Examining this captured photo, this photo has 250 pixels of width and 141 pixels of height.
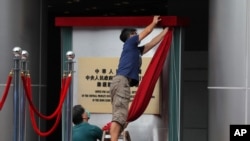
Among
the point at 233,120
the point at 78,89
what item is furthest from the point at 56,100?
the point at 233,120

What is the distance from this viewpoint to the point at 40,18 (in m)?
11.9

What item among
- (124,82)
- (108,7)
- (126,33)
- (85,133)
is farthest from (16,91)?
(108,7)

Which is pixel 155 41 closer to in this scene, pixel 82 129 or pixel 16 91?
pixel 82 129

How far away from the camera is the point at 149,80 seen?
955cm

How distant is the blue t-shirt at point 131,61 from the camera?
883 cm

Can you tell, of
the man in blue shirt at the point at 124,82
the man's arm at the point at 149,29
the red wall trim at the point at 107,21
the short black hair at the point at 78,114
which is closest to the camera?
the short black hair at the point at 78,114

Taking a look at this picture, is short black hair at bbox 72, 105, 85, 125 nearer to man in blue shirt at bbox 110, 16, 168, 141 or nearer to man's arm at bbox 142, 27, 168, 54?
man in blue shirt at bbox 110, 16, 168, 141

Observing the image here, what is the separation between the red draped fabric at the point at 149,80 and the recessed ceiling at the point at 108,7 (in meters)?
4.57

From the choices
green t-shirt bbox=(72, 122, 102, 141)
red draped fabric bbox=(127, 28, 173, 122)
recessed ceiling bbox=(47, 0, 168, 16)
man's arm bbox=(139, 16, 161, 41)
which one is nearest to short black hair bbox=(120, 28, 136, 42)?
man's arm bbox=(139, 16, 161, 41)

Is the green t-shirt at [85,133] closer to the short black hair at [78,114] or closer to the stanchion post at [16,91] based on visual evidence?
the short black hair at [78,114]

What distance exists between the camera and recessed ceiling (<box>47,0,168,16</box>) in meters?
14.5

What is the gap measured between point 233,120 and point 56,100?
5.65m

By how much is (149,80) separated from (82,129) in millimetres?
1696

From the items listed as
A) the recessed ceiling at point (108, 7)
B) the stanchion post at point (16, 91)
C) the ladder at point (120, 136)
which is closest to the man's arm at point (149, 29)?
the ladder at point (120, 136)
